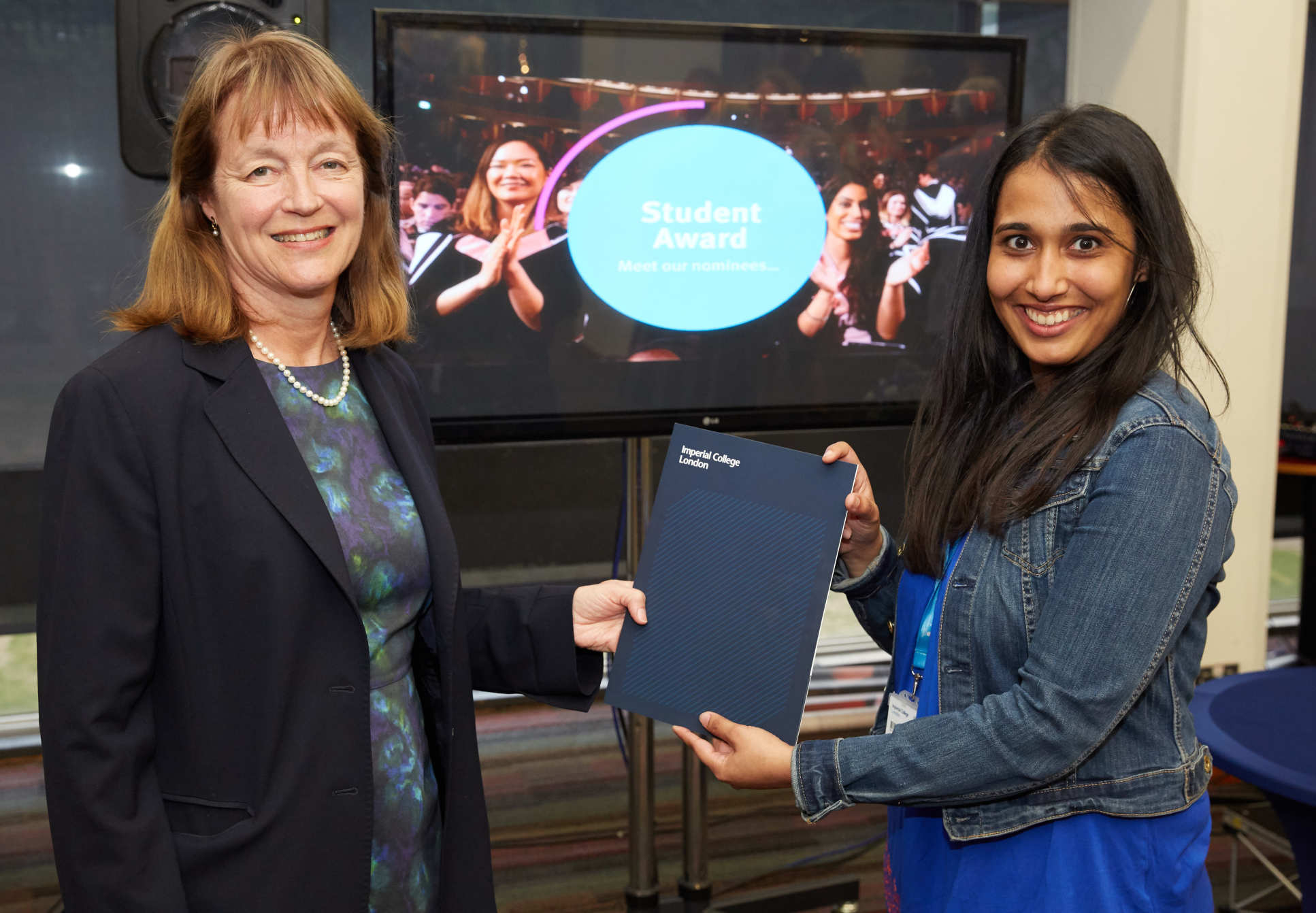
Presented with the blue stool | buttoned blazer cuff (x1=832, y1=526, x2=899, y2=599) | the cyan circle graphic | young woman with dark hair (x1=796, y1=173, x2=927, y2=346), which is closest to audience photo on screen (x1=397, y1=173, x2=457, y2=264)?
the cyan circle graphic

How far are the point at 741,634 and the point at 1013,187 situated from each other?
2.43 ft

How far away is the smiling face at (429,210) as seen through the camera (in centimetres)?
269

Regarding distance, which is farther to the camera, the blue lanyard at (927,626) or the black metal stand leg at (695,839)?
the black metal stand leg at (695,839)

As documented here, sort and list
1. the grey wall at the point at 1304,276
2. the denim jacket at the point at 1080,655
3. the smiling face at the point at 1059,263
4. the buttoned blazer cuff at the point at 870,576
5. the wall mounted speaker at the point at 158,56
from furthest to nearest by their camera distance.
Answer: the grey wall at the point at 1304,276 → the wall mounted speaker at the point at 158,56 → the buttoned blazer cuff at the point at 870,576 → the smiling face at the point at 1059,263 → the denim jacket at the point at 1080,655

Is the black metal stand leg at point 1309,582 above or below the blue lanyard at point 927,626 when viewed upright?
below

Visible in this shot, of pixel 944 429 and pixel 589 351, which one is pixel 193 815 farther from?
pixel 589 351

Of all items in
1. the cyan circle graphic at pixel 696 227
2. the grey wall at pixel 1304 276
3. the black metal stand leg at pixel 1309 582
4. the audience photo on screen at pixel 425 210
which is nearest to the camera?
the audience photo on screen at pixel 425 210

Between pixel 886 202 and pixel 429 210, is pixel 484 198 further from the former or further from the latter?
pixel 886 202

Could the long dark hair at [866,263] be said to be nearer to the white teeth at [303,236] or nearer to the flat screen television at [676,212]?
the flat screen television at [676,212]

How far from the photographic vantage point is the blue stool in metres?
1.90

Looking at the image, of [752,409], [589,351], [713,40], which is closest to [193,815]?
[589,351]

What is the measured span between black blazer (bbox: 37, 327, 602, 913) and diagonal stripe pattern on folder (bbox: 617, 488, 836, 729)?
1.51ft

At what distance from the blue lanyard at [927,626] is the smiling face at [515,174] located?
1668mm

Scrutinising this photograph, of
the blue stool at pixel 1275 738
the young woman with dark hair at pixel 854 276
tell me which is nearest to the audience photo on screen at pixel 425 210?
the young woman with dark hair at pixel 854 276
